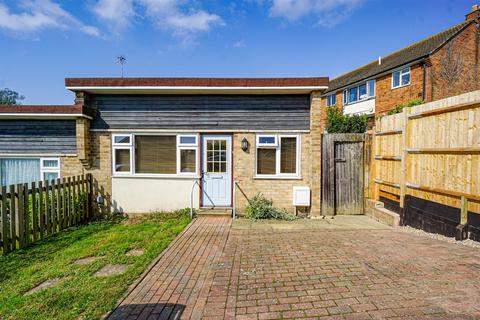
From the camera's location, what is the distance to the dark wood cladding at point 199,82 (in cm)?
703

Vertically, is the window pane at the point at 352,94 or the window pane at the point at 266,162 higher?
the window pane at the point at 352,94

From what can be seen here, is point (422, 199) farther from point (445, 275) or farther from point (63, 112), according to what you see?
point (63, 112)

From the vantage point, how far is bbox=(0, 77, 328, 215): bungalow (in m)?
7.58

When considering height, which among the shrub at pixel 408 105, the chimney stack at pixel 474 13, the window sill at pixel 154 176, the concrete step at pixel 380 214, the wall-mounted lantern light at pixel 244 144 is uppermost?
the chimney stack at pixel 474 13

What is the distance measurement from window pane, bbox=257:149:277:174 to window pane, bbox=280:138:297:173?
0.26 m

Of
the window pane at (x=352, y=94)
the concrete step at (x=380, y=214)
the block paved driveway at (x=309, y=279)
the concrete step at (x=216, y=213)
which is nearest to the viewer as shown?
the block paved driveway at (x=309, y=279)

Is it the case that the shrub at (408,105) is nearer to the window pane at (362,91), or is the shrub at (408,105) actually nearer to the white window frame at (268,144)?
the window pane at (362,91)

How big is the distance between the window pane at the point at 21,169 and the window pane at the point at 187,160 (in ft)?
14.4

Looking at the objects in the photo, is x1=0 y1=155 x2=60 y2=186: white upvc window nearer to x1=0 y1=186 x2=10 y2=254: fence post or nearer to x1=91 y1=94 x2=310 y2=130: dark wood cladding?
x1=91 y1=94 x2=310 y2=130: dark wood cladding

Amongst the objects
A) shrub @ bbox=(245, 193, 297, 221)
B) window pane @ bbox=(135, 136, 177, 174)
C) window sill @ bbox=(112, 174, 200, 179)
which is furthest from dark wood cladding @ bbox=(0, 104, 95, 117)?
shrub @ bbox=(245, 193, 297, 221)

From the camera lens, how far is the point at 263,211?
7273 millimetres

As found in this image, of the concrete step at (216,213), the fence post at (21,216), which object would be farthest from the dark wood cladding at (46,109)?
the concrete step at (216,213)

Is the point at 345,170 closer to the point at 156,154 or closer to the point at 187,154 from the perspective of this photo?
the point at 187,154

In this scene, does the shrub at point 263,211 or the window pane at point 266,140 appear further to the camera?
the window pane at point 266,140
